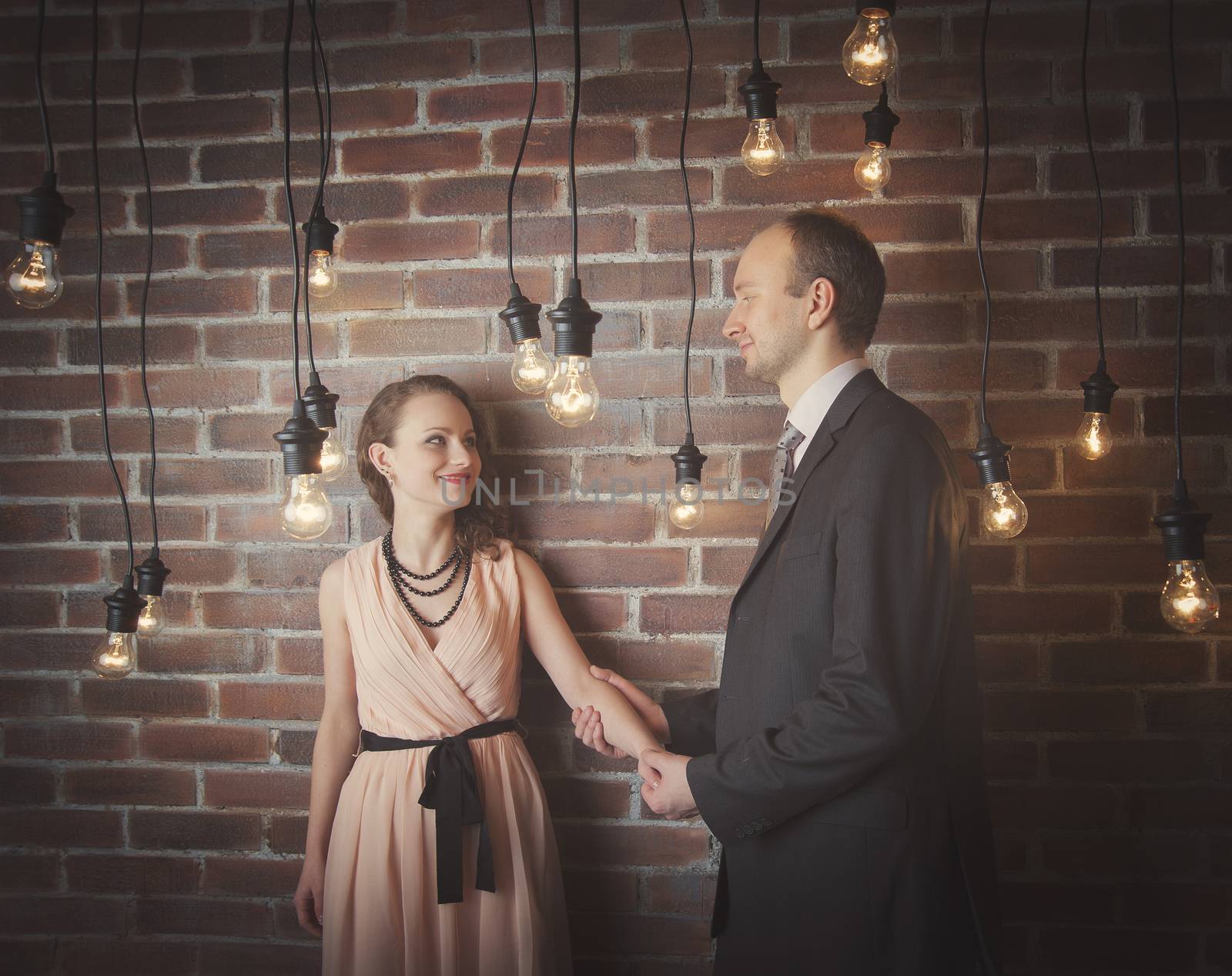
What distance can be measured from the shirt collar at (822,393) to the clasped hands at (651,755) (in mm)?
617

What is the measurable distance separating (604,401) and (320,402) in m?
0.62

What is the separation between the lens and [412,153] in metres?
1.87

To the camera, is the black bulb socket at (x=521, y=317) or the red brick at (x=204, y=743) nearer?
the black bulb socket at (x=521, y=317)

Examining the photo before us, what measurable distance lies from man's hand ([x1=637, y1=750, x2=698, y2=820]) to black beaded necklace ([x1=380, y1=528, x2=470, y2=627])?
0.49 m

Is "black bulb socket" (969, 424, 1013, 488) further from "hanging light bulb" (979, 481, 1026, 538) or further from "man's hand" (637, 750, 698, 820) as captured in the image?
"man's hand" (637, 750, 698, 820)

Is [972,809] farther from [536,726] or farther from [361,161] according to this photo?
[361,161]

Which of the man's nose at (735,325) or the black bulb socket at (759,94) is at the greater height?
the black bulb socket at (759,94)

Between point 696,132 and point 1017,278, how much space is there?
73 centimetres

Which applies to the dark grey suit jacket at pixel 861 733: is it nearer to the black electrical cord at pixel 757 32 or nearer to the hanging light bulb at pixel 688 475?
the hanging light bulb at pixel 688 475

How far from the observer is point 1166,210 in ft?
5.82

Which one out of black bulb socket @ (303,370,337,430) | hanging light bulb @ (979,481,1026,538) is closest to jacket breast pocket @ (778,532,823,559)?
hanging light bulb @ (979,481,1026,538)

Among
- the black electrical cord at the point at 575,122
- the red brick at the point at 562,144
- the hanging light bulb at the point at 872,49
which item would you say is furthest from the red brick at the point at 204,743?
the hanging light bulb at the point at 872,49

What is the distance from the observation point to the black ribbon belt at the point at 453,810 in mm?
1565

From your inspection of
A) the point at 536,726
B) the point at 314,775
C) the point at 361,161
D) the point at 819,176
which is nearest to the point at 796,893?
the point at 536,726
